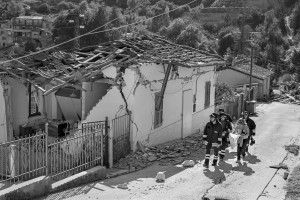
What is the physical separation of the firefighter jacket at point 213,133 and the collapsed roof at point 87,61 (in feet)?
9.72

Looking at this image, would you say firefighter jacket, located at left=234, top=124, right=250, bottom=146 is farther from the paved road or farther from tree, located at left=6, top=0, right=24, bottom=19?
tree, located at left=6, top=0, right=24, bottom=19

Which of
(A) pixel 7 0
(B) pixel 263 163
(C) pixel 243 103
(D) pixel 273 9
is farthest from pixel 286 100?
(A) pixel 7 0

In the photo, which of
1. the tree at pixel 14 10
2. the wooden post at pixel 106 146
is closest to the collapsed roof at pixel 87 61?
the wooden post at pixel 106 146

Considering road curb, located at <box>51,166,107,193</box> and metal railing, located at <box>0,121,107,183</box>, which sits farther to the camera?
road curb, located at <box>51,166,107,193</box>

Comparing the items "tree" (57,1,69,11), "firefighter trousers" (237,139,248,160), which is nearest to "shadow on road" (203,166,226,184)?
"firefighter trousers" (237,139,248,160)

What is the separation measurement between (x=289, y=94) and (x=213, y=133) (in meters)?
32.4

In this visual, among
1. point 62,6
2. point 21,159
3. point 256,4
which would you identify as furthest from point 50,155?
point 256,4

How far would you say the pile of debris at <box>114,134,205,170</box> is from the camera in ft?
44.4

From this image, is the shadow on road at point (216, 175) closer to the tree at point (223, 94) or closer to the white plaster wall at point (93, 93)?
the white plaster wall at point (93, 93)

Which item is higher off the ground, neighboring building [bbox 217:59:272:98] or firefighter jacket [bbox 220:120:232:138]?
firefighter jacket [bbox 220:120:232:138]

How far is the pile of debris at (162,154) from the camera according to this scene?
13.5 m

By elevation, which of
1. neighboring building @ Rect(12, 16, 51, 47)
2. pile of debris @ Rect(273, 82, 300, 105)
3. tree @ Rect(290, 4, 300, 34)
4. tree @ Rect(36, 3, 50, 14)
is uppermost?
tree @ Rect(36, 3, 50, 14)

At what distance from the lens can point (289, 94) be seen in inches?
1713

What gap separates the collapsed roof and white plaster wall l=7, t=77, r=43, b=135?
83cm
